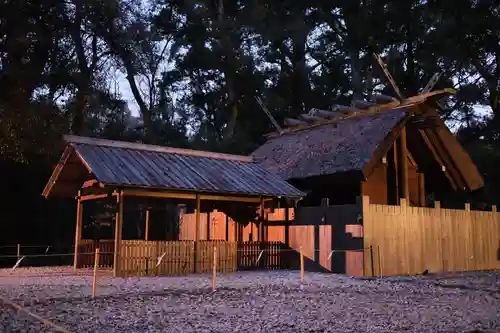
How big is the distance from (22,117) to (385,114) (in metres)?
14.6

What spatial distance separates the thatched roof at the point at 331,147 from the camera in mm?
19734

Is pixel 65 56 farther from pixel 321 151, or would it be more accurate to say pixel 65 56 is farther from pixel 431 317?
pixel 431 317

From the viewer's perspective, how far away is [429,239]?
1814 cm

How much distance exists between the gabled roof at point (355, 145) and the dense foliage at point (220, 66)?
642cm

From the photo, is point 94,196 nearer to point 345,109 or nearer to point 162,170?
point 162,170

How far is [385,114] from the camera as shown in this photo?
21.5 meters

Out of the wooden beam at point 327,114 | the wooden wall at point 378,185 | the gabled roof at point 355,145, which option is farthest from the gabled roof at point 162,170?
the wooden beam at point 327,114

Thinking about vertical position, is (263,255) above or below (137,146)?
below

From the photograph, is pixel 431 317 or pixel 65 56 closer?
pixel 431 317

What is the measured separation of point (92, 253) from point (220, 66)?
60.8 ft

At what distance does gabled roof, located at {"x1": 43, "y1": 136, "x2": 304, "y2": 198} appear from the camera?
16.0 m

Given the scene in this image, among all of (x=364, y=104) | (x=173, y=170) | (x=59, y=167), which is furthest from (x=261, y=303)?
(x=364, y=104)

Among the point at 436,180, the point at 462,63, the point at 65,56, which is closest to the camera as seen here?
the point at 436,180

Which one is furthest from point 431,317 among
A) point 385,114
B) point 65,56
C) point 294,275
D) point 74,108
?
point 65,56
